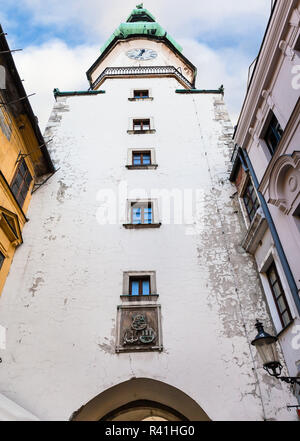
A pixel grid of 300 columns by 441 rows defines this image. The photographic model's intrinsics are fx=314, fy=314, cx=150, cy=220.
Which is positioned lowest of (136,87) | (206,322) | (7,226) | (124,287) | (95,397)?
(95,397)

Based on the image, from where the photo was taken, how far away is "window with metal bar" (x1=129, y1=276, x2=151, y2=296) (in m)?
8.63

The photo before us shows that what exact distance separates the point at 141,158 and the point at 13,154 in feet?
15.6

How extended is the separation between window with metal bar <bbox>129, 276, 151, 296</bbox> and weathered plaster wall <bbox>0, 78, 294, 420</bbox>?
0.32 meters

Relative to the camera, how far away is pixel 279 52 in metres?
7.02

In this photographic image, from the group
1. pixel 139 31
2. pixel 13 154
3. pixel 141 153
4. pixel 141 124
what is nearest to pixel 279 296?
pixel 141 153

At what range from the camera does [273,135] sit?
7875 mm

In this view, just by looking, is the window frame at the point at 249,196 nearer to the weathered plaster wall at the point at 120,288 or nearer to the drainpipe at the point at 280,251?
the weathered plaster wall at the point at 120,288

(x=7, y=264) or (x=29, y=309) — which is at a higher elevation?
(x=7, y=264)

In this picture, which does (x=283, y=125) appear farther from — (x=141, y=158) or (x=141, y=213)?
(x=141, y=158)
